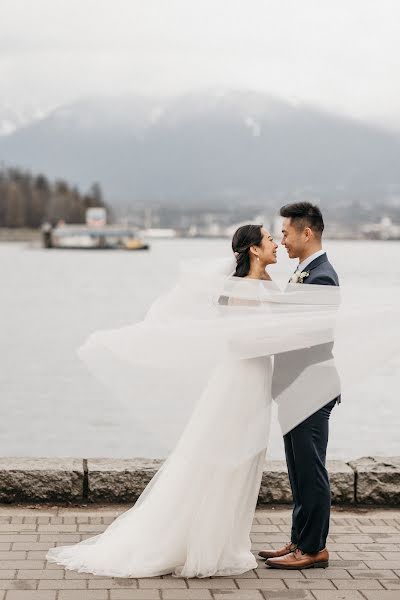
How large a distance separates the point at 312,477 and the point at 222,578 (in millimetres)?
713

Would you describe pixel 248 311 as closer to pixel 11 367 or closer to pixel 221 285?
pixel 221 285

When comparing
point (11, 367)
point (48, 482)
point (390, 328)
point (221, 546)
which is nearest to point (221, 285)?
point (390, 328)

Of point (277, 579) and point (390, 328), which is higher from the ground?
point (390, 328)

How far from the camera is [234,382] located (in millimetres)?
5738

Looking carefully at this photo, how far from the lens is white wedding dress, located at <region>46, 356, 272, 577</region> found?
564 cm

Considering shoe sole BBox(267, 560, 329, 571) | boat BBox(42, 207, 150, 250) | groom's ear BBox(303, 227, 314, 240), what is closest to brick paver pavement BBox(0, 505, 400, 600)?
shoe sole BBox(267, 560, 329, 571)

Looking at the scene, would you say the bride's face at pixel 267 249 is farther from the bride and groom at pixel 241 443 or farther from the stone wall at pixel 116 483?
the stone wall at pixel 116 483

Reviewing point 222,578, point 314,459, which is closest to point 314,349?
point 314,459

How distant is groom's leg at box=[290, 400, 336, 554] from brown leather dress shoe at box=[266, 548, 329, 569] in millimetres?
30

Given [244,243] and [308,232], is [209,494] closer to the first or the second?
[244,243]

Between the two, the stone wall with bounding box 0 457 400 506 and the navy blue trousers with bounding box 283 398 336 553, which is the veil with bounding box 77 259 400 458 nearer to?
the navy blue trousers with bounding box 283 398 336 553

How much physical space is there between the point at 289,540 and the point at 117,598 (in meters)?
1.61

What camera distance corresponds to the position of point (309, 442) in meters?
5.73

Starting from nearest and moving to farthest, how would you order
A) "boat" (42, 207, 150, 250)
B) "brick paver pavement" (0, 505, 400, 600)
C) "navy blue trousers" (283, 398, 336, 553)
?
"brick paver pavement" (0, 505, 400, 600) < "navy blue trousers" (283, 398, 336, 553) < "boat" (42, 207, 150, 250)
